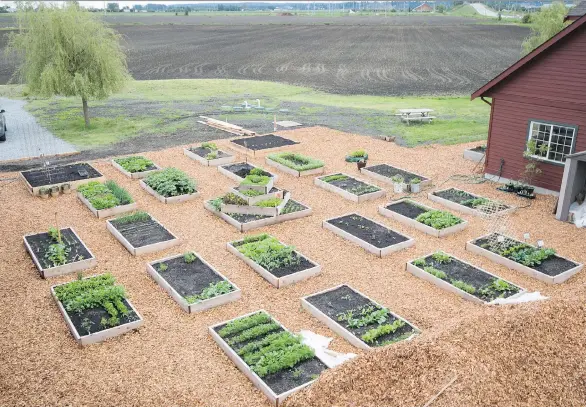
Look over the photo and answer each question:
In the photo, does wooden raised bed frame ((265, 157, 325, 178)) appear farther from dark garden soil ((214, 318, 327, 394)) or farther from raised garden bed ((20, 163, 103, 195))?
dark garden soil ((214, 318, 327, 394))

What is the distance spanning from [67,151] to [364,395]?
19459 mm

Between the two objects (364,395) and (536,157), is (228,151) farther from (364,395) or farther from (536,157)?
(364,395)

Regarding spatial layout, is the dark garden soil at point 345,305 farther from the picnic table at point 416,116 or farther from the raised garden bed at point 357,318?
the picnic table at point 416,116

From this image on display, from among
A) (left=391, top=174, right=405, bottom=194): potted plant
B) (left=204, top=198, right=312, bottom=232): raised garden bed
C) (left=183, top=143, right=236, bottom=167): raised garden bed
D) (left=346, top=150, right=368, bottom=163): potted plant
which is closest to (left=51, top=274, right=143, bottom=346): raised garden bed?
(left=204, top=198, right=312, bottom=232): raised garden bed

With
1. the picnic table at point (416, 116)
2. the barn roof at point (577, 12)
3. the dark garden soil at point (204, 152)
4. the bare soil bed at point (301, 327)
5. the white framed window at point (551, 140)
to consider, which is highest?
the barn roof at point (577, 12)

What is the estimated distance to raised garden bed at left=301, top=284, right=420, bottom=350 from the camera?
32.2 feet

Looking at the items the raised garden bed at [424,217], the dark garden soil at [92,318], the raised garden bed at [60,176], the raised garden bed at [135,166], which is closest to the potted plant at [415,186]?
the raised garden bed at [424,217]

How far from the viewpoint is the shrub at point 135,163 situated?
19703 mm

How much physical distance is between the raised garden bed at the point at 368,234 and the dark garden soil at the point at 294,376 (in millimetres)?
4917

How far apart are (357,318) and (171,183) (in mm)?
9346

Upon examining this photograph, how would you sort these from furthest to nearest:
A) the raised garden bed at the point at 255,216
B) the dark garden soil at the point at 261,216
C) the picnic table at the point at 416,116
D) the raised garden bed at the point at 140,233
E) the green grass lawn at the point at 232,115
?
the picnic table at the point at 416,116
the green grass lawn at the point at 232,115
the dark garden soil at the point at 261,216
the raised garden bed at the point at 255,216
the raised garden bed at the point at 140,233

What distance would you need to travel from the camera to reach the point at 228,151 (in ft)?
74.9

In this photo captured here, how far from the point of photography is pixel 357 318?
10.5 meters

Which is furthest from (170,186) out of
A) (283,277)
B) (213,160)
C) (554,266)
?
(554,266)
